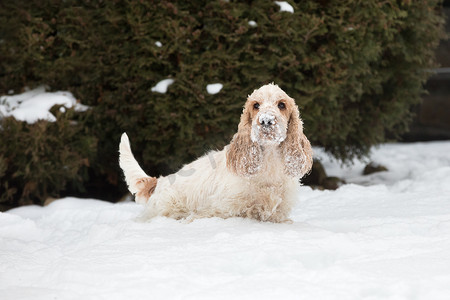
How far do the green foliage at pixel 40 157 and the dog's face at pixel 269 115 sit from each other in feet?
9.46

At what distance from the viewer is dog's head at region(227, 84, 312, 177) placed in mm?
3818

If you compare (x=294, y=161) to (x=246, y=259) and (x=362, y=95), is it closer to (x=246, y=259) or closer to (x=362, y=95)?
(x=246, y=259)

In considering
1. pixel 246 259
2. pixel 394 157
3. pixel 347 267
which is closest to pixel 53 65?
pixel 246 259

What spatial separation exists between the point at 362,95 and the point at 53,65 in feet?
13.5

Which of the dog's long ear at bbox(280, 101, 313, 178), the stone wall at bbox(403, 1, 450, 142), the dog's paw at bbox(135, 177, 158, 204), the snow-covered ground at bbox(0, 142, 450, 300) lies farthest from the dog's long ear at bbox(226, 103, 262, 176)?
the stone wall at bbox(403, 1, 450, 142)

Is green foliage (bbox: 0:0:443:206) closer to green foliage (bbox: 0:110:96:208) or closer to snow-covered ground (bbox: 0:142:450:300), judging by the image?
green foliage (bbox: 0:110:96:208)

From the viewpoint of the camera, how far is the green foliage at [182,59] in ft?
20.2

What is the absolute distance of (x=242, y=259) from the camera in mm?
3068

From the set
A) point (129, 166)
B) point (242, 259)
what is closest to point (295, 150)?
point (242, 259)

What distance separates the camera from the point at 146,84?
21.2 feet

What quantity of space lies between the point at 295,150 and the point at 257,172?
321mm

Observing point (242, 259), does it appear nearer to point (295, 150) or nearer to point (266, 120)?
point (266, 120)

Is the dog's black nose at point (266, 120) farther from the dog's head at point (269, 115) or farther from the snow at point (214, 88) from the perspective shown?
the snow at point (214, 88)

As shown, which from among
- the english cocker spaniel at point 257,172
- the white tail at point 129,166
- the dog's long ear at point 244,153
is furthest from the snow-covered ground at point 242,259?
the white tail at point 129,166
